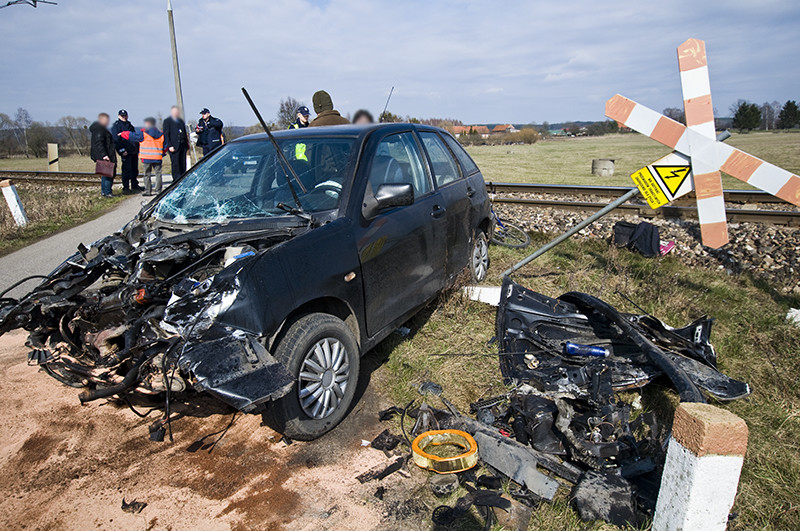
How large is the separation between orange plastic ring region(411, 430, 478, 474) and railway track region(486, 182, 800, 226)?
714 cm

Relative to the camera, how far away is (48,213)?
34.1 ft

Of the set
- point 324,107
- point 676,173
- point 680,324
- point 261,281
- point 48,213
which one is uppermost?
point 324,107

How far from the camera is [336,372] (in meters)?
3.37

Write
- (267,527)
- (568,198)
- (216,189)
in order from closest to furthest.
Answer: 1. (267,527)
2. (216,189)
3. (568,198)

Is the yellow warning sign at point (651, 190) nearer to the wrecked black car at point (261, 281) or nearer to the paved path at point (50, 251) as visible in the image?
the wrecked black car at point (261, 281)

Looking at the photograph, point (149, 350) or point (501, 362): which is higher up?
point (149, 350)

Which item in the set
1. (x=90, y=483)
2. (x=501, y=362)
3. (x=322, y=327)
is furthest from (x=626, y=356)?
(x=90, y=483)

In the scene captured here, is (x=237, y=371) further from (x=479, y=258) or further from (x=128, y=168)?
(x=128, y=168)

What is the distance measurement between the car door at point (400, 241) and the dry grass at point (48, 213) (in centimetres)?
768

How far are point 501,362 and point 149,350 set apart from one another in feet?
8.54

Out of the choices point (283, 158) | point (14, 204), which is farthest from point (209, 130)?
point (283, 158)

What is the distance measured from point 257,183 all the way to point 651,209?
7703mm

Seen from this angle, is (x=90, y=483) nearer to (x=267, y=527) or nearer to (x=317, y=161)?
(x=267, y=527)

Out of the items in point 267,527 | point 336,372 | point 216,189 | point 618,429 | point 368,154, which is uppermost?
point 368,154
